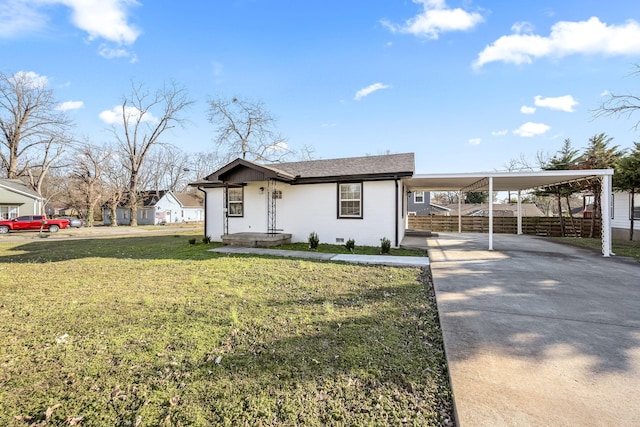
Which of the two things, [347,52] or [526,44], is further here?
[347,52]

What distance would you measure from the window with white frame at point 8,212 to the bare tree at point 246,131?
60.6 ft

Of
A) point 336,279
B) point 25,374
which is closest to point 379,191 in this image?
point 336,279

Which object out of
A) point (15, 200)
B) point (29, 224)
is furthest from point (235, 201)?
point (15, 200)

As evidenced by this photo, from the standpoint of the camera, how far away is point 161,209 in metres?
Answer: 40.1

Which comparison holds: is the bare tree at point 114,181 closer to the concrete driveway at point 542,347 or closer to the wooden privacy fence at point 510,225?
the wooden privacy fence at point 510,225

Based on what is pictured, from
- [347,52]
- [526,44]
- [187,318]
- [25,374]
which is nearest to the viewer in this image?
[25,374]

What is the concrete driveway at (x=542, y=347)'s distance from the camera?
7.11 ft

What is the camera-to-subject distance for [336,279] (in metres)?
6.22

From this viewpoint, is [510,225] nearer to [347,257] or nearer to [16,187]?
[347,257]

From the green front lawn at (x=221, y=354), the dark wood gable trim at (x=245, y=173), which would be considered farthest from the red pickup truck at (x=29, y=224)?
the green front lawn at (x=221, y=354)

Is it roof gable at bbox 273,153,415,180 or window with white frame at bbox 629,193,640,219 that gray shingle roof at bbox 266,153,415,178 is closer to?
roof gable at bbox 273,153,415,180

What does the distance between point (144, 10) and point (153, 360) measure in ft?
39.2

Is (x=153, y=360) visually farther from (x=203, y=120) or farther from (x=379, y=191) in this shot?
(x=203, y=120)

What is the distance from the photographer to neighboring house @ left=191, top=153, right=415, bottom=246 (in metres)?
10.7
